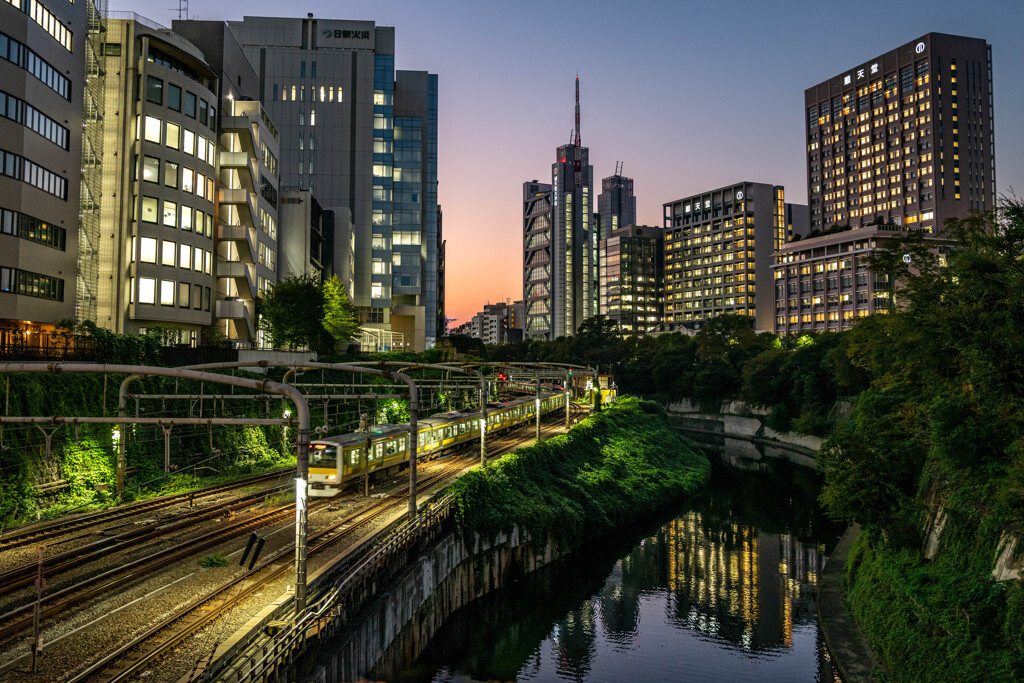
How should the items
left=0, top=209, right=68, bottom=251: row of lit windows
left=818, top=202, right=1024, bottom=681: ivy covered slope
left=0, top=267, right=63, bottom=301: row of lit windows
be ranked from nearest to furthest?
A: left=818, top=202, right=1024, bottom=681: ivy covered slope
left=0, top=209, right=68, bottom=251: row of lit windows
left=0, top=267, right=63, bottom=301: row of lit windows

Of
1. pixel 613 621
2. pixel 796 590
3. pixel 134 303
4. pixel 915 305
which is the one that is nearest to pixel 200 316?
pixel 134 303

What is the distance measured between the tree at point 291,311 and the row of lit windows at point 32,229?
19.5 metres

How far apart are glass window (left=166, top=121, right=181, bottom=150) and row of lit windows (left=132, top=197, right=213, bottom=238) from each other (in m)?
4.10

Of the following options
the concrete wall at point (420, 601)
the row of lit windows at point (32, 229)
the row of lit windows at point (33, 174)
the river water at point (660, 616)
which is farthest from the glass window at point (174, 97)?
the river water at point (660, 616)

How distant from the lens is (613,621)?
31.0 metres

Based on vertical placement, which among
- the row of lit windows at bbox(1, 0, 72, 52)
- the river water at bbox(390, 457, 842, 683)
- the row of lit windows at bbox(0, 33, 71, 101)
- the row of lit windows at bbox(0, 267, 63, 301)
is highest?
the row of lit windows at bbox(1, 0, 72, 52)

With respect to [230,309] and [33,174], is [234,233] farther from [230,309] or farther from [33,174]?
[33,174]

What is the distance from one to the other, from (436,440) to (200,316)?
23.7 meters

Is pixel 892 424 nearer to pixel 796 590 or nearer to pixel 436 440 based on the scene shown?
pixel 796 590

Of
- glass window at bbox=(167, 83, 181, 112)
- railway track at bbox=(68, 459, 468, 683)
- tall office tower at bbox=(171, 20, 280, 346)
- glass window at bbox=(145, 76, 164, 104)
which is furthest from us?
tall office tower at bbox=(171, 20, 280, 346)

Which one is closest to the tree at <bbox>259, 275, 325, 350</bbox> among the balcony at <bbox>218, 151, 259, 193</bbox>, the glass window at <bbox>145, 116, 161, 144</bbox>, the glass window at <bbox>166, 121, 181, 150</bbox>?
the balcony at <bbox>218, 151, 259, 193</bbox>

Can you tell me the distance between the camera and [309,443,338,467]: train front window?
30984 mm

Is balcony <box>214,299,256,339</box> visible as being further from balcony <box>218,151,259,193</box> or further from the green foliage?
the green foliage

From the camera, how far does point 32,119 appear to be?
39.1 m
